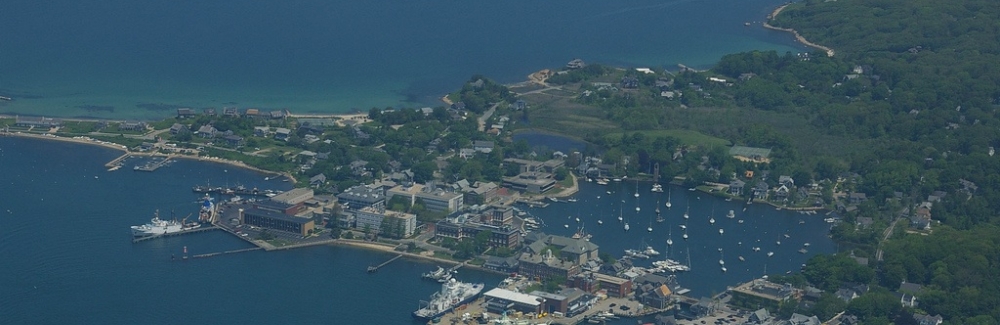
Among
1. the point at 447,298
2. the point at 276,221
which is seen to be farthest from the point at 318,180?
the point at 447,298

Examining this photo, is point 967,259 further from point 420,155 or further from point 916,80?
point 916,80

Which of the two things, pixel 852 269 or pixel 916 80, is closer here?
pixel 852 269

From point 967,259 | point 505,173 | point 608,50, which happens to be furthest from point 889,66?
point 967,259

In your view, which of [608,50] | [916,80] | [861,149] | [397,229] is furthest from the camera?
[608,50]

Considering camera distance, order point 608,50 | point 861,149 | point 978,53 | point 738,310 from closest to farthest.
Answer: point 738,310 < point 861,149 < point 978,53 < point 608,50

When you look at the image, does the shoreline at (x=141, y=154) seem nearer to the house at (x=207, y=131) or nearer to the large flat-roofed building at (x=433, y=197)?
the house at (x=207, y=131)

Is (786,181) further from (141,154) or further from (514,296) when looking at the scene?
(141,154)

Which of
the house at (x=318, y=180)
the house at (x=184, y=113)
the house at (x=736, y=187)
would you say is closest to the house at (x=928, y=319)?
the house at (x=736, y=187)
